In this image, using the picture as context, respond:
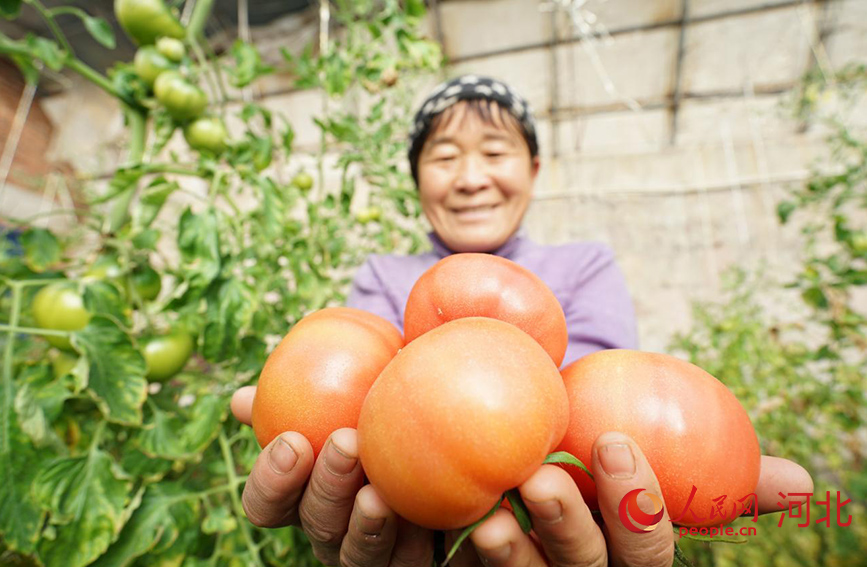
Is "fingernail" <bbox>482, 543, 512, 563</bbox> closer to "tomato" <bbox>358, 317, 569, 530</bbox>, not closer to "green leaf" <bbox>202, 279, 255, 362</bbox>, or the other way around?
"tomato" <bbox>358, 317, 569, 530</bbox>

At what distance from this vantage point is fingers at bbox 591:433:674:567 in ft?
0.91

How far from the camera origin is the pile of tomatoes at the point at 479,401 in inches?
10.3

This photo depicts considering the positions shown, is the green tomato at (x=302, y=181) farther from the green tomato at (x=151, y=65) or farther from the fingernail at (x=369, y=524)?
the fingernail at (x=369, y=524)

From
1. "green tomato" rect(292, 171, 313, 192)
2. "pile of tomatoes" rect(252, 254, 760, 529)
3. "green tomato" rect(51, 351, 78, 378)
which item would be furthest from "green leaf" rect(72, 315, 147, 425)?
→ "green tomato" rect(292, 171, 313, 192)

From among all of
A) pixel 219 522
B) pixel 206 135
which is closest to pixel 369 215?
pixel 206 135

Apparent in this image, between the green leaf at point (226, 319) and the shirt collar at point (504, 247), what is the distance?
0.41m

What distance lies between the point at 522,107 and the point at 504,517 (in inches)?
30.6

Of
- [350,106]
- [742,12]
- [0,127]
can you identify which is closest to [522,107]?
[350,106]

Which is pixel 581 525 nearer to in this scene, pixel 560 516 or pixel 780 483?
pixel 560 516

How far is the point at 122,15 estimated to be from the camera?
2.55 ft

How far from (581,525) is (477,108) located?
692mm

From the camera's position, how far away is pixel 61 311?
0.63 metres

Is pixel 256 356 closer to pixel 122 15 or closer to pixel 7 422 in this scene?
pixel 7 422

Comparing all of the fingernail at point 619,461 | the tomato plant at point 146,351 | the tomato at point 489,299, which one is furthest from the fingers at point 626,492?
the tomato plant at point 146,351
